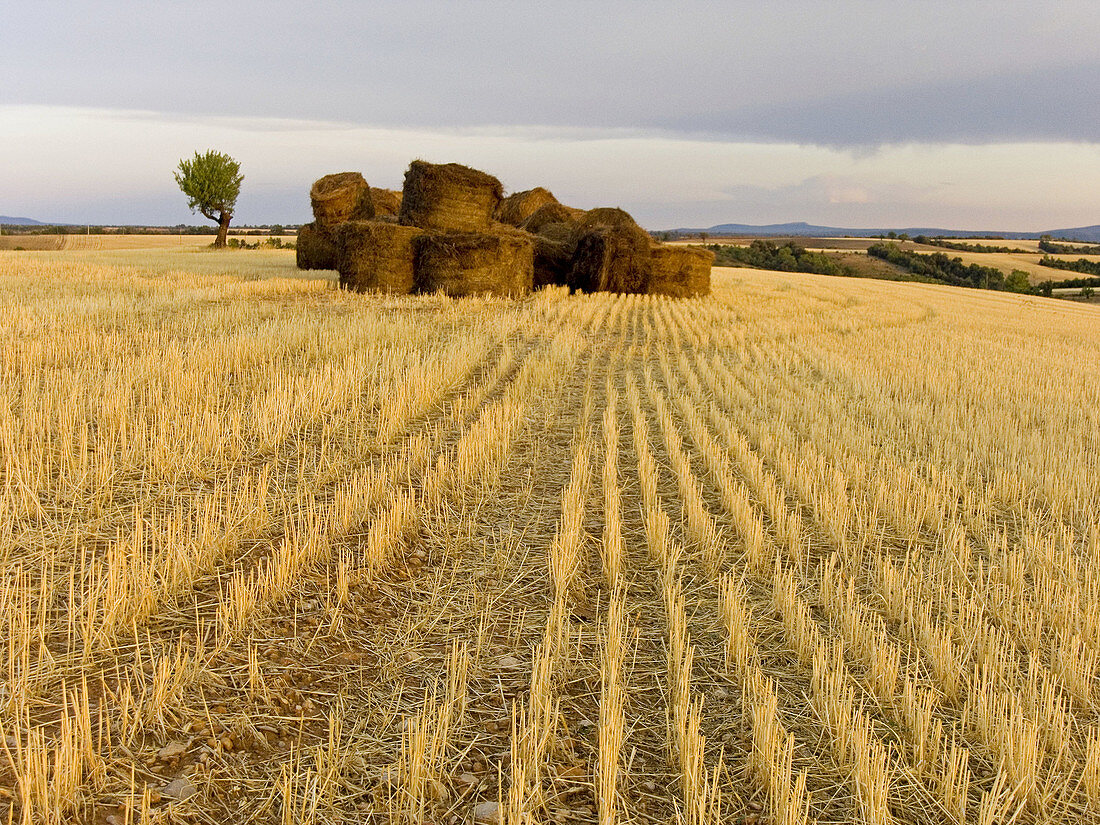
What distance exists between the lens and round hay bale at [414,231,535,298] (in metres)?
13.8

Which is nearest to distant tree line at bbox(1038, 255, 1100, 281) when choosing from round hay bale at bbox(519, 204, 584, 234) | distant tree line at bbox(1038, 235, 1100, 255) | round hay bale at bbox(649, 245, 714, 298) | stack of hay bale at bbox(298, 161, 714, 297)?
distant tree line at bbox(1038, 235, 1100, 255)

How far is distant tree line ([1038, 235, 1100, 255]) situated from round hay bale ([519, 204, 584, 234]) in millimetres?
63908

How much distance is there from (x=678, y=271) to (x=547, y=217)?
425 cm

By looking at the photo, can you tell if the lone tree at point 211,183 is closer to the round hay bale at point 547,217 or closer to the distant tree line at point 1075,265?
the round hay bale at point 547,217

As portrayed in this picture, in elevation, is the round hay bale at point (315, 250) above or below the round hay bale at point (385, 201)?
below

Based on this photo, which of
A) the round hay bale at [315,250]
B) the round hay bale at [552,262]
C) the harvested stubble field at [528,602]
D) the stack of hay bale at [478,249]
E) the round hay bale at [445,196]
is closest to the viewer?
the harvested stubble field at [528,602]

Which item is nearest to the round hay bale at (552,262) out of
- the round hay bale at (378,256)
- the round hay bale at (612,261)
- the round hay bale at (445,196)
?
the round hay bale at (612,261)

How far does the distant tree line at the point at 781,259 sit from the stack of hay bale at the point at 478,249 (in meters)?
32.3

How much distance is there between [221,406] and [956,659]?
17.1ft

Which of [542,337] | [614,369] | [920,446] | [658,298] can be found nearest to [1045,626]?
[920,446]

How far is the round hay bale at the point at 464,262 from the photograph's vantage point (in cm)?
1382

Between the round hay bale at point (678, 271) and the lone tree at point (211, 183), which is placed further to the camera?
the lone tree at point (211, 183)

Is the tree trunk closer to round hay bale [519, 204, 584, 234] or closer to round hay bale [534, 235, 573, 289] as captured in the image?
round hay bale [519, 204, 584, 234]

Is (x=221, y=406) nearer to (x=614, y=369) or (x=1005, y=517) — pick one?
(x=614, y=369)
